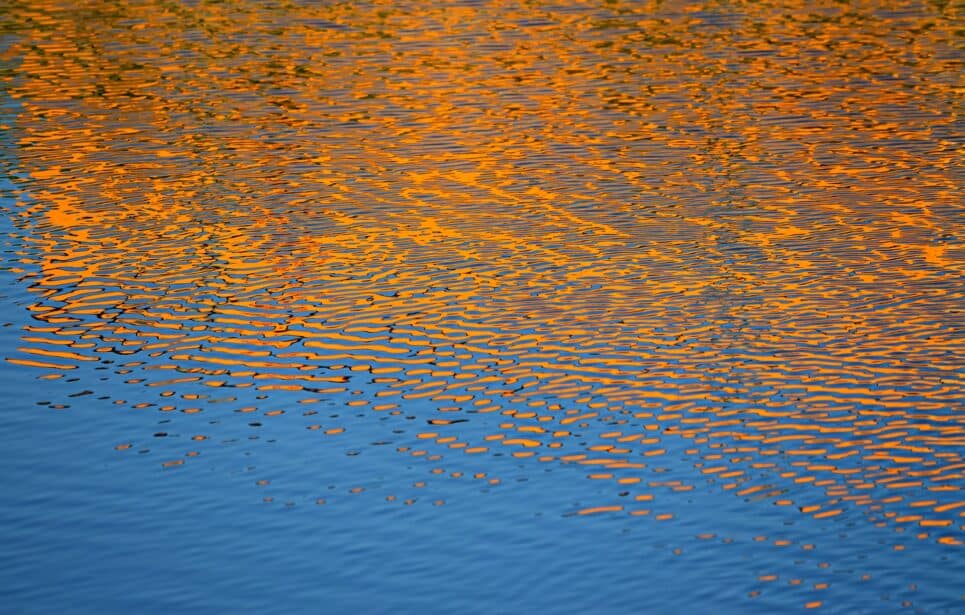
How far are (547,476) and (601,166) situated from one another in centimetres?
1879

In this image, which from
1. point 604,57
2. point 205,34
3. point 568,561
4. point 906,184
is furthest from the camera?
point 205,34

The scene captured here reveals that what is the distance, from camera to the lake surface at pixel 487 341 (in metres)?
20.3

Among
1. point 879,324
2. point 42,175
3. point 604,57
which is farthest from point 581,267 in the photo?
point 604,57

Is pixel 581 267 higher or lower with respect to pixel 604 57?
lower

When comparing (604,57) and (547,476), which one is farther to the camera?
(604,57)

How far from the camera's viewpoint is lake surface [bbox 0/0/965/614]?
20.3 meters

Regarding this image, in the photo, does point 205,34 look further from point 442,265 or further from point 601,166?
point 442,265

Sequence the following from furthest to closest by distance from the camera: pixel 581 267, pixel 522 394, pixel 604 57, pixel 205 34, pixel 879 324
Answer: pixel 205 34 < pixel 604 57 < pixel 581 267 < pixel 879 324 < pixel 522 394

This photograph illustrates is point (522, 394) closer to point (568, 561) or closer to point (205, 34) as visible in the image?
point (568, 561)

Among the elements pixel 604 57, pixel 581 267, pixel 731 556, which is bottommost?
pixel 731 556

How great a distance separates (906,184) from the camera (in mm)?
37438

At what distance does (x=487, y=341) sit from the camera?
1088 inches

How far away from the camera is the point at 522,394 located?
2527 cm

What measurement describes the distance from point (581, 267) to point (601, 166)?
28.8 feet
